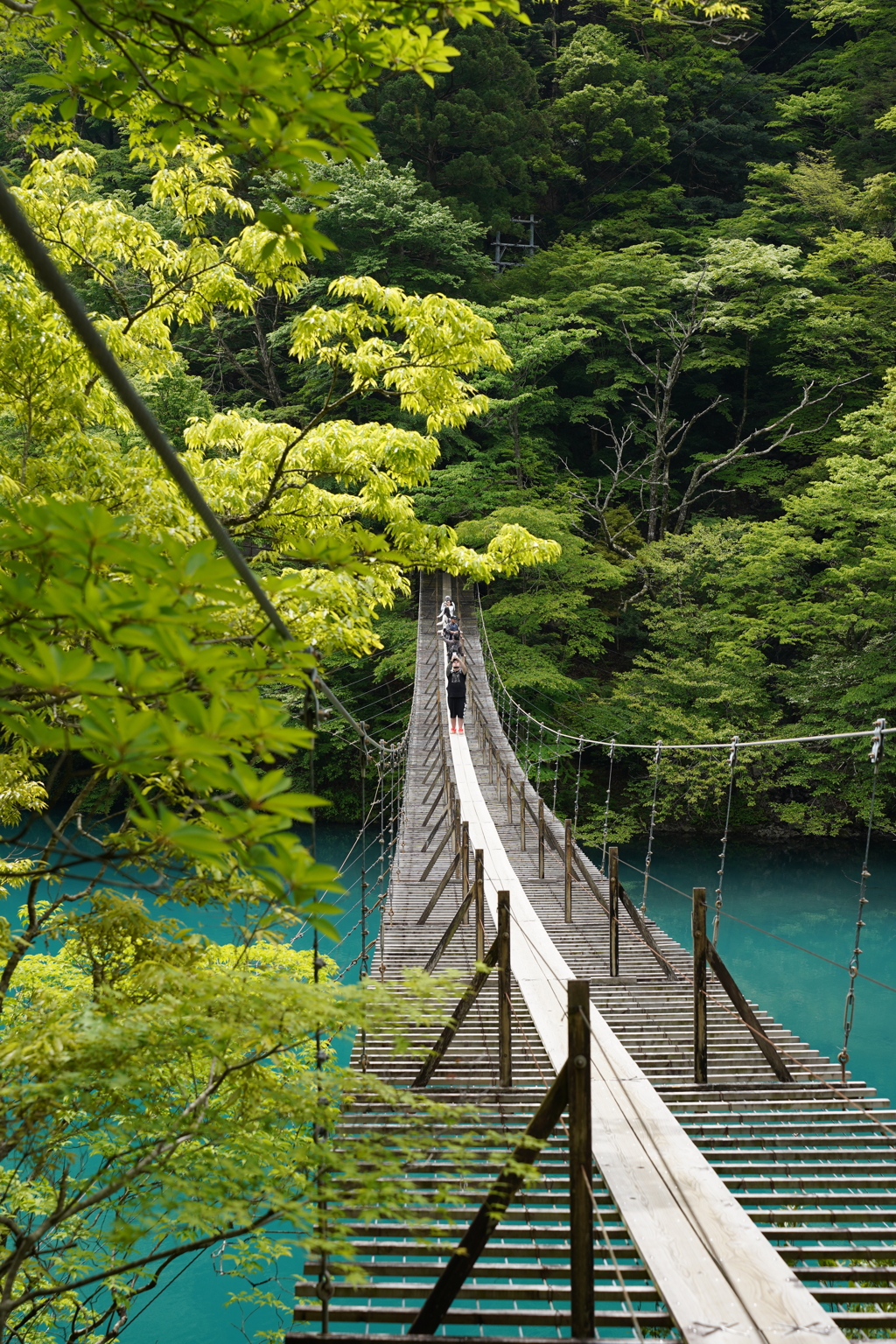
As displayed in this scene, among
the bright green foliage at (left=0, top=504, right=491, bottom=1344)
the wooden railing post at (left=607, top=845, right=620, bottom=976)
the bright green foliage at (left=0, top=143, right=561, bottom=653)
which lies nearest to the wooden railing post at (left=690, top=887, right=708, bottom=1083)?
the wooden railing post at (left=607, top=845, right=620, bottom=976)

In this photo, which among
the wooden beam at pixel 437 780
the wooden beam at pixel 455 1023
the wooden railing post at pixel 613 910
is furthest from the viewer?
the wooden beam at pixel 437 780

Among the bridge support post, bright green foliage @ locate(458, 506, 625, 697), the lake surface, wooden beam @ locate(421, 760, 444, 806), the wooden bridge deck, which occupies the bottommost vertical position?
the lake surface

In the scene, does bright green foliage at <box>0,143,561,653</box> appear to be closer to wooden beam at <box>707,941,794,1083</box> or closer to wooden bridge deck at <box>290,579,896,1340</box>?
wooden bridge deck at <box>290,579,896,1340</box>

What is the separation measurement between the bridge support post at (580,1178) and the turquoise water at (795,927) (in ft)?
18.6

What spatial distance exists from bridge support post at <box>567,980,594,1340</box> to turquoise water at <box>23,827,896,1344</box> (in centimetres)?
566

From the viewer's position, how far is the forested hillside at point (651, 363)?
10.4 meters

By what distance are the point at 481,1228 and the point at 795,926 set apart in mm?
9700

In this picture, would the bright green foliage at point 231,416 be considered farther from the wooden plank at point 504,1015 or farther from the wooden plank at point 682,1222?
the wooden plank at point 682,1222

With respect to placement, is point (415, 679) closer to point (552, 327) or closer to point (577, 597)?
point (577, 597)

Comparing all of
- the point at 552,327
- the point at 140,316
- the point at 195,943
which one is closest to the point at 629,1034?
the point at 195,943

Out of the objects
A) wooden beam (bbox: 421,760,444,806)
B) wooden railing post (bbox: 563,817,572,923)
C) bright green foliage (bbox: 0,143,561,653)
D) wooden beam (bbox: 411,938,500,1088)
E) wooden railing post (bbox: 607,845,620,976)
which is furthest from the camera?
wooden beam (bbox: 421,760,444,806)

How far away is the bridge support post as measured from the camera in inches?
57.1

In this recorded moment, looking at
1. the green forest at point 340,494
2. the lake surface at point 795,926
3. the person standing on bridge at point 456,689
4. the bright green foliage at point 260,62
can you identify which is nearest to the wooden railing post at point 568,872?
the green forest at point 340,494

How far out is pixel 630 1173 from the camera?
1922 mm
